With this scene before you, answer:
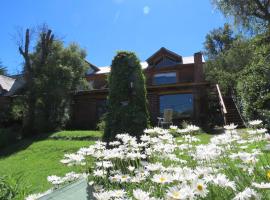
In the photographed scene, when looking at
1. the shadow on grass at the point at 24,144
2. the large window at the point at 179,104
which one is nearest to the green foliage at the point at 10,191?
the shadow on grass at the point at 24,144

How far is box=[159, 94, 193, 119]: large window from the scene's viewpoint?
21938 millimetres

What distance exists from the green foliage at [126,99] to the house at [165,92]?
1215cm

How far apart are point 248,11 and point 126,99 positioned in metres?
12.3

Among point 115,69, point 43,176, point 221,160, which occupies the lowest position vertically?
point 43,176

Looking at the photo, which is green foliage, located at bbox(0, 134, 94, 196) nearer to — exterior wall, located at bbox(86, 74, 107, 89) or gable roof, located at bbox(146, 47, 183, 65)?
gable roof, located at bbox(146, 47, 183, 65)

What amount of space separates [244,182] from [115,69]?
6668mm

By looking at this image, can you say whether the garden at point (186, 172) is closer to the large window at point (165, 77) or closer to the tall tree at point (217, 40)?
the large window at point (165, 77)

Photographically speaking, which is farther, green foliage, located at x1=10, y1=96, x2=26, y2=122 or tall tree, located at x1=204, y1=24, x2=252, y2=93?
tall tree, located at x1=204, y1=24, x2=252, y2=93

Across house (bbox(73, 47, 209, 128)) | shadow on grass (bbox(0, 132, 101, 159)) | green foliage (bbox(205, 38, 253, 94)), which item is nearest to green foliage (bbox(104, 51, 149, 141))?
shadow on grass (bbox(0, 132, 101, 159))

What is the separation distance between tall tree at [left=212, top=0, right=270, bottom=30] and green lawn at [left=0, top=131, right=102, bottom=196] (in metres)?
9.03

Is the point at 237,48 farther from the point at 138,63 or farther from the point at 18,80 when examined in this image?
the point at 138,63

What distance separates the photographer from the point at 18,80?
32656 millimetres

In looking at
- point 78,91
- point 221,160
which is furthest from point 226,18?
point 221,160

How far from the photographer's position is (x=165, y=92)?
74.6 feet
